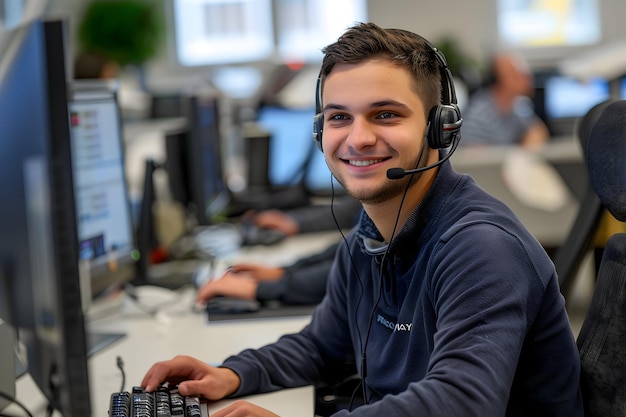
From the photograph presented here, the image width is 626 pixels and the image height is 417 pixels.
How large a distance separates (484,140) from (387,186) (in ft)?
12.5

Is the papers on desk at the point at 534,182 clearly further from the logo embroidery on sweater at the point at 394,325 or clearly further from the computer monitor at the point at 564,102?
the computer monitor at the point at 564,102

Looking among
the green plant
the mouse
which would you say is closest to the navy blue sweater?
the mouse

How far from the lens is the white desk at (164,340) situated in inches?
53.5

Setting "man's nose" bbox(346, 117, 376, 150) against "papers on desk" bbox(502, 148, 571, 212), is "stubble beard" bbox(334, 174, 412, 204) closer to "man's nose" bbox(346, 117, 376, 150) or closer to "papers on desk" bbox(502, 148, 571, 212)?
"man's nose" bbox(346, 117, 376, 150)

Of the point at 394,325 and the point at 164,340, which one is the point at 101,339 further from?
the point at 394,325

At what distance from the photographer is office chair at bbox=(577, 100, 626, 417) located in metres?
1.22

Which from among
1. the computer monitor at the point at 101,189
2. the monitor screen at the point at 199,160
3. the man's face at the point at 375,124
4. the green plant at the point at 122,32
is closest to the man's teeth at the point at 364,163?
the man's face at the point at 375,124

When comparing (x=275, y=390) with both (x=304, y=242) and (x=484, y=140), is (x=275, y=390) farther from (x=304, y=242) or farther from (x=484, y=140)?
(x=484, y=140)

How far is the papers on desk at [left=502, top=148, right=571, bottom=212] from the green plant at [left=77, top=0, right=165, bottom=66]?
4490mm

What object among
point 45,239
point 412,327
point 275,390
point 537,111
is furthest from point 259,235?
point 537,111

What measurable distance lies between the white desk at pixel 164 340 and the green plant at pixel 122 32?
526 cm

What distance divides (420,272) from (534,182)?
223cm

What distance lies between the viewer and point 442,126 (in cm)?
124

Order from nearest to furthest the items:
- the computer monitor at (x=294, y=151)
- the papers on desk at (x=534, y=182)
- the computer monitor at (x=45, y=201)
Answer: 1. the computer monitor at (x=45, y=201)
2. the papers on desk at (x=534, y=182)
3. the computer monitor at (x=294, y=151)
